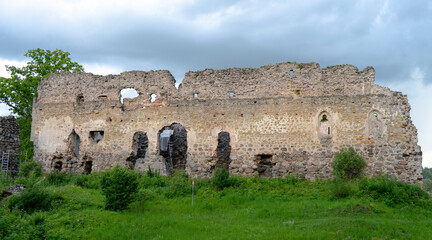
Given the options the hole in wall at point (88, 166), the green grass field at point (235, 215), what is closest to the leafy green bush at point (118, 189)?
the green grass field at point (235, 215)

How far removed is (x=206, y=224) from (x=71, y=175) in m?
11.0

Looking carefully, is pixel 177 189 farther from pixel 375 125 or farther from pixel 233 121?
pixel 375 125

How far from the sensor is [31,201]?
12.4 metres

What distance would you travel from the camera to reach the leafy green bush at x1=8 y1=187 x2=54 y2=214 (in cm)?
1234

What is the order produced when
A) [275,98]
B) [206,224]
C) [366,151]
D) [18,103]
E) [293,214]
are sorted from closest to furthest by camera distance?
[206,224] < [293,214] < [366,151] < [275,98] < [18,103]

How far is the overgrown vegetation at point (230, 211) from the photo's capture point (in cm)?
1017

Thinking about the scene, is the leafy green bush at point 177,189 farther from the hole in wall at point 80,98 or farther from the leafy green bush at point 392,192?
the hole in wall at point 80,98

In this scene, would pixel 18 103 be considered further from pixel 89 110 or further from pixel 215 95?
pixel 215 95

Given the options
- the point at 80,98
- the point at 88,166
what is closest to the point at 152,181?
the point at 88,166

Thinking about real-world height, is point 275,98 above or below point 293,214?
above

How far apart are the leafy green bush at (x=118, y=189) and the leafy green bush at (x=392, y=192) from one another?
814 cm

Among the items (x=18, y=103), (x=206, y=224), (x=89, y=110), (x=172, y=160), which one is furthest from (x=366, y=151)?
(x=18, y=103)

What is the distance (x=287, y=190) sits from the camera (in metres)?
15.4

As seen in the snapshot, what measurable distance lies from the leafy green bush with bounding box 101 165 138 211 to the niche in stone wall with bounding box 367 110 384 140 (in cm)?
1002
